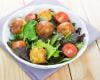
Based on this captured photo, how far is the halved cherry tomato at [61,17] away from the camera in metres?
0.85

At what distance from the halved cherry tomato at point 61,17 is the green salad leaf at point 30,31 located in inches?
3.4

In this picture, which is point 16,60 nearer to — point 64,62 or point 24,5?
point 64,62

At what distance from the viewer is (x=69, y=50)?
30.1 inches

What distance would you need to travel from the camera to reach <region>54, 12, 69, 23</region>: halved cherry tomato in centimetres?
85

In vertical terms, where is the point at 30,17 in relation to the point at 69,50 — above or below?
above

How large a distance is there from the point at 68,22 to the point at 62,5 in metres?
0.17

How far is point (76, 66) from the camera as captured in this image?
79cm

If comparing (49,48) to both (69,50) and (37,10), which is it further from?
(37,10)

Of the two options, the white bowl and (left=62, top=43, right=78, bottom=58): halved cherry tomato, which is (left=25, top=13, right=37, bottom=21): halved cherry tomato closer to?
the white bowl

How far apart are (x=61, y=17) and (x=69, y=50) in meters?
0.15

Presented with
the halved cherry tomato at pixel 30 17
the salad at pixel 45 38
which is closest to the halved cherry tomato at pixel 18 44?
the salad at pixel 45 38

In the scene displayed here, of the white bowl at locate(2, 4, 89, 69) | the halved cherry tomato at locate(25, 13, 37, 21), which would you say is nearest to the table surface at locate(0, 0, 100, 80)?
the white bowl at locate(2, 4, 89, 69)

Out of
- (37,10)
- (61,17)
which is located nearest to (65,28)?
(61,17)

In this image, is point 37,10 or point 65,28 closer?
point 65,28
